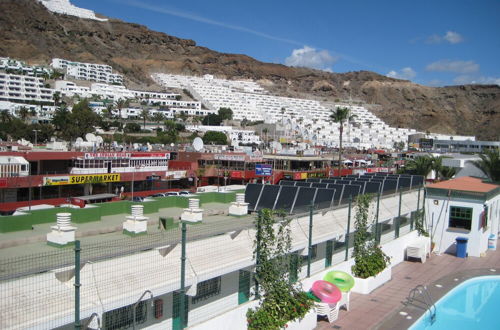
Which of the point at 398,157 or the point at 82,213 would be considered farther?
the point at 398,157

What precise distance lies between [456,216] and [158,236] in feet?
51.6

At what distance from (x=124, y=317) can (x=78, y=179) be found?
30.6 metres

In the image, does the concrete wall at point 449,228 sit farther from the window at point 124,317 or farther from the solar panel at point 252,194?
the window at point 124,317

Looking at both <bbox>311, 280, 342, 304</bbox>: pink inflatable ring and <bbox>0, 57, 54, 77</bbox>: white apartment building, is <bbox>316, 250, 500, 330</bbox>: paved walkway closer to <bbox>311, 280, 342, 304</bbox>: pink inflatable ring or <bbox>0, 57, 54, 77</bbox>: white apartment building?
<bbox>311, 280, 342, 304</bbox>: pink inflatable ring

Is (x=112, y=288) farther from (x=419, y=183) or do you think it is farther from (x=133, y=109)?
(x=133, y=109)

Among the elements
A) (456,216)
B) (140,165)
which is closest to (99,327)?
(456,216)

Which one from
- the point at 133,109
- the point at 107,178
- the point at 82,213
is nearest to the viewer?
the point at 82,213

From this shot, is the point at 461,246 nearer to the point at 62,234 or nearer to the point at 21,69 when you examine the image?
the point at 62,234

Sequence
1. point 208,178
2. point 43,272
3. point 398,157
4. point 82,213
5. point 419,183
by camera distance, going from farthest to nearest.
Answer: point 398,157, point 208,178, point 419,183, point 82,213, point 43,272

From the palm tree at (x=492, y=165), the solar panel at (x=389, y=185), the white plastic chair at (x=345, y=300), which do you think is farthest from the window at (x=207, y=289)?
the palm tree at (x=492, y=165)

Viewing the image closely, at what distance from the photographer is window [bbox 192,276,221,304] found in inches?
417

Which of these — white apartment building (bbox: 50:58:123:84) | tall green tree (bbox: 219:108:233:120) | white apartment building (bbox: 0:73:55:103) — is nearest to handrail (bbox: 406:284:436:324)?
white apartment building (bbox: 0:73:55:103)

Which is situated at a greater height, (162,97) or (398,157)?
(162,97)

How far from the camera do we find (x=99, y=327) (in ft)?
25.5
